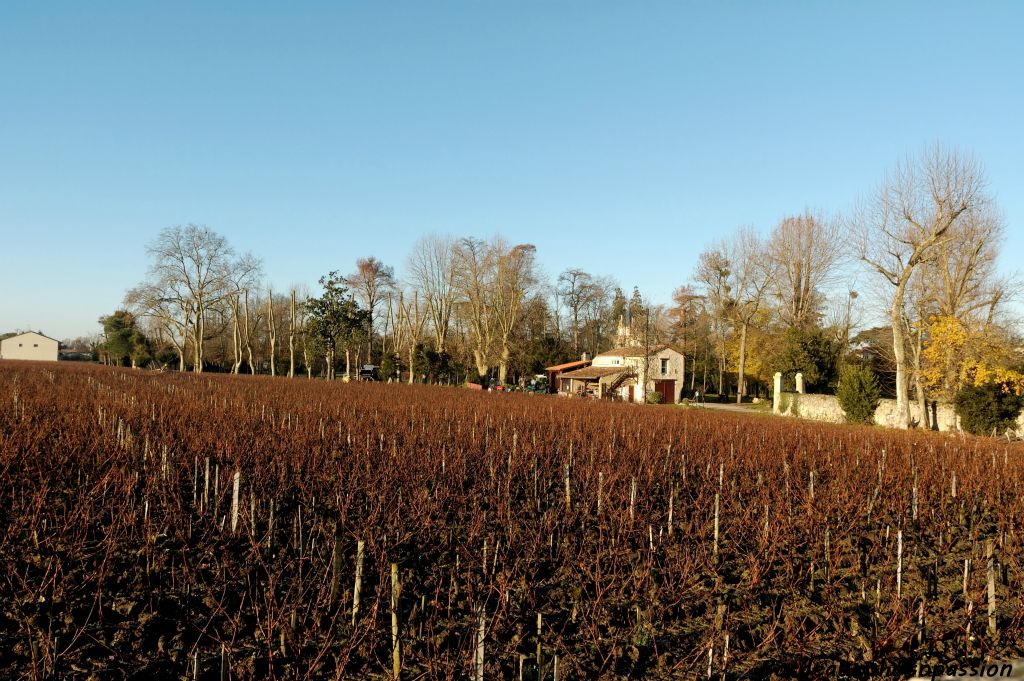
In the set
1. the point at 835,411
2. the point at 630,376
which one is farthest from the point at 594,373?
the point at 835,411

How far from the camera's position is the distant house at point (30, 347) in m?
78.0

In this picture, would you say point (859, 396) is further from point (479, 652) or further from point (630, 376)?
point (479, 652)

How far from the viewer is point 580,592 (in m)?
4.60

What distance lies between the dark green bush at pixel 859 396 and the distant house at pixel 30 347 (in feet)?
298

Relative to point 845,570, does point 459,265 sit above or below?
above

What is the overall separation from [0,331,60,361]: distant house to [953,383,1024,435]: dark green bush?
9460 cm

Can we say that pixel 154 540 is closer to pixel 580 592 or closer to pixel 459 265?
pixel 580 592

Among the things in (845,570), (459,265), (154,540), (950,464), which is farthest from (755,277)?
(154,540)

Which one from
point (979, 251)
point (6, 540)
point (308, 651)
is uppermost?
point (979, 251)

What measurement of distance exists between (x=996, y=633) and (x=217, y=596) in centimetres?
559

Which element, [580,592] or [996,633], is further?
[580,592]

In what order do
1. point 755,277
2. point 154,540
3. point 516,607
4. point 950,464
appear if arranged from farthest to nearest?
point 755,277, point 950,464, point 154,540, point 516,607

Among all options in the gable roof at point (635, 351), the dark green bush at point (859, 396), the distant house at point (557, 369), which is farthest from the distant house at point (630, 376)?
the dark green bush at point (859, 396)

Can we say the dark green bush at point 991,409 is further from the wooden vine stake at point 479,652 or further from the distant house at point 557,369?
the distant house at point 557,369
